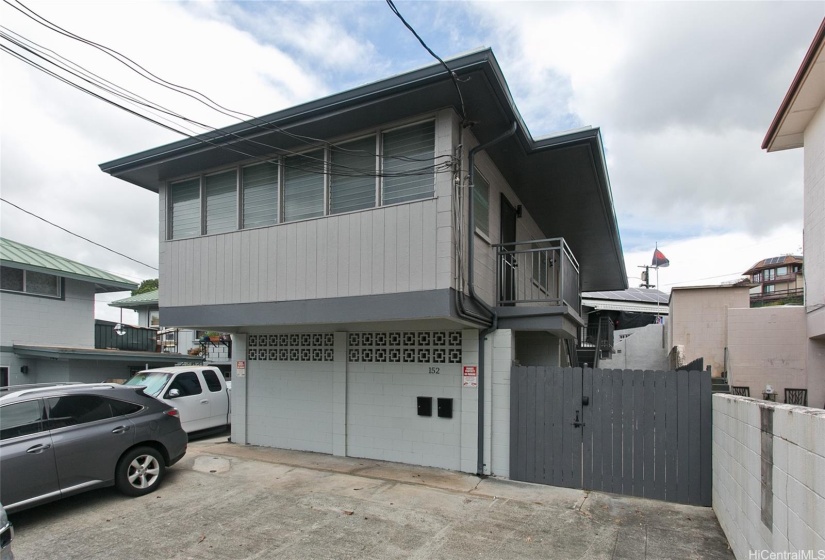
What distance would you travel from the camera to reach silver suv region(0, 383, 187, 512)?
5199 mm

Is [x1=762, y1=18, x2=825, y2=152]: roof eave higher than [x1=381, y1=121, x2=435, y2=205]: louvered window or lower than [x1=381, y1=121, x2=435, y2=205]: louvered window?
higher

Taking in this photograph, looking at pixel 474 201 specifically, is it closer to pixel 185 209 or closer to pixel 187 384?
pixel 185 209

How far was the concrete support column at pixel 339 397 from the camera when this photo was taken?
844cm

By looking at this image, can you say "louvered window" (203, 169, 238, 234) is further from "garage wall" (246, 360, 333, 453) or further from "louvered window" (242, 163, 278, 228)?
"garage wall" (246, 360, 333, 453)

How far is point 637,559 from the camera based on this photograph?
455 centimetres

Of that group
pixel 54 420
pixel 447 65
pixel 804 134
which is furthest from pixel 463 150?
pixel 804 134

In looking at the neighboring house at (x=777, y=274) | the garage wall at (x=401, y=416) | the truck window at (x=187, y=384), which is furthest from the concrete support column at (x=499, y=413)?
the neighboring house at (x=777, y=274)

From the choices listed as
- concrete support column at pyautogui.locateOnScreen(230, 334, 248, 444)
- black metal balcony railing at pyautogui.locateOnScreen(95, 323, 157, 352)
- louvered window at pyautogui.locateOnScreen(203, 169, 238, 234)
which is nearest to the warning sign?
concrete support column at pyautogui.locateOnScreen(230, 334, 248, 444)

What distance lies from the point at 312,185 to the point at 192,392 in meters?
5.44

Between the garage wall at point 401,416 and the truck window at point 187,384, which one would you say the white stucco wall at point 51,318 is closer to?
the truck window at point 187,384

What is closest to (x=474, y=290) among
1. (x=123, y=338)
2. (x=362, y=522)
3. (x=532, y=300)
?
(x=532, y=300)

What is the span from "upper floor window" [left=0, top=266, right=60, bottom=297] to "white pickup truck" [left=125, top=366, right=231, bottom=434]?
6.58 meters

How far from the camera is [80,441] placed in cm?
568

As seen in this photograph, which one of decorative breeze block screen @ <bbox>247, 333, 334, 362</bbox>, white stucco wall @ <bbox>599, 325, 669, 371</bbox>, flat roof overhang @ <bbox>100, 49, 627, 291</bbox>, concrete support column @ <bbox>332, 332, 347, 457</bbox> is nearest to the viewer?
flat roof overhang @ <bbox>100, 49, 627, 291</bbox>
